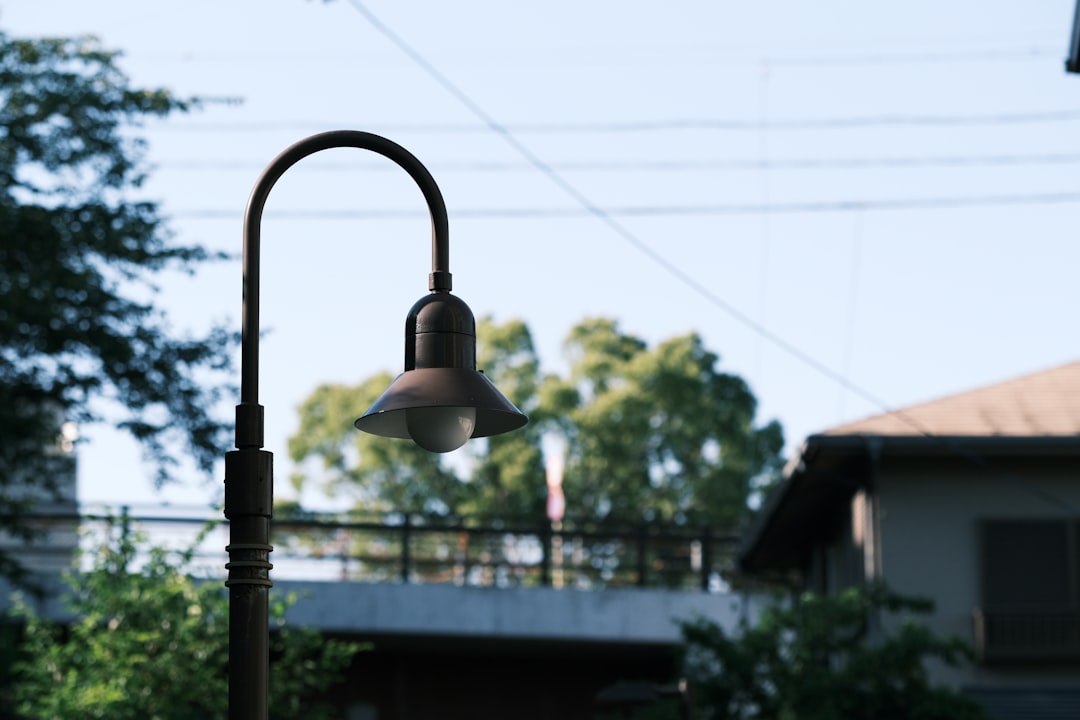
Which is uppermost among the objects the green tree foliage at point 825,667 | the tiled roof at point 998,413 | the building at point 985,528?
the tiled roof at point 998,413

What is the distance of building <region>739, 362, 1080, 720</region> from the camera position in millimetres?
20000

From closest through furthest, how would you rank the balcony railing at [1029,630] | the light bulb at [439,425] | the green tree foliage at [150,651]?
the light bulb at [439,425]
the green tree foliage at [150,651]
the balcony railing at [1029,630]

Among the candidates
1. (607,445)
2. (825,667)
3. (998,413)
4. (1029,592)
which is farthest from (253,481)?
(607,445)

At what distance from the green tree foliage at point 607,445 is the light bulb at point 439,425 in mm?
38184

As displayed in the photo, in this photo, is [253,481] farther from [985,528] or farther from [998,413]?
[998,413]

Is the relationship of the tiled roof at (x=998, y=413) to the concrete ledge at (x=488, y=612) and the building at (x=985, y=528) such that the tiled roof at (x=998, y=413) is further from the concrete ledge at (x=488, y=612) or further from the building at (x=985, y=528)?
the concrete ledge at (x=488, y=612)

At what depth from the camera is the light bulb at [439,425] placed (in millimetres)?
6121

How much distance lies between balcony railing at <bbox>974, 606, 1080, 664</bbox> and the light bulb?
1516cm

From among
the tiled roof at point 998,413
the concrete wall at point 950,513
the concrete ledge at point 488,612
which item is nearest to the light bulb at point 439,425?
the tiled roof at point 998,413

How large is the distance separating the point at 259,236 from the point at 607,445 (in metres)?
38.7

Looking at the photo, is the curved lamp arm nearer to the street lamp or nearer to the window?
the street lamp

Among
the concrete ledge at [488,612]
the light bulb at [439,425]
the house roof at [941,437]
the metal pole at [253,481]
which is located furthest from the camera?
the concrete ledge at [488,612]

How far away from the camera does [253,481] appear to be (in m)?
6.14

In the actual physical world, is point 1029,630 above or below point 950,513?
below
